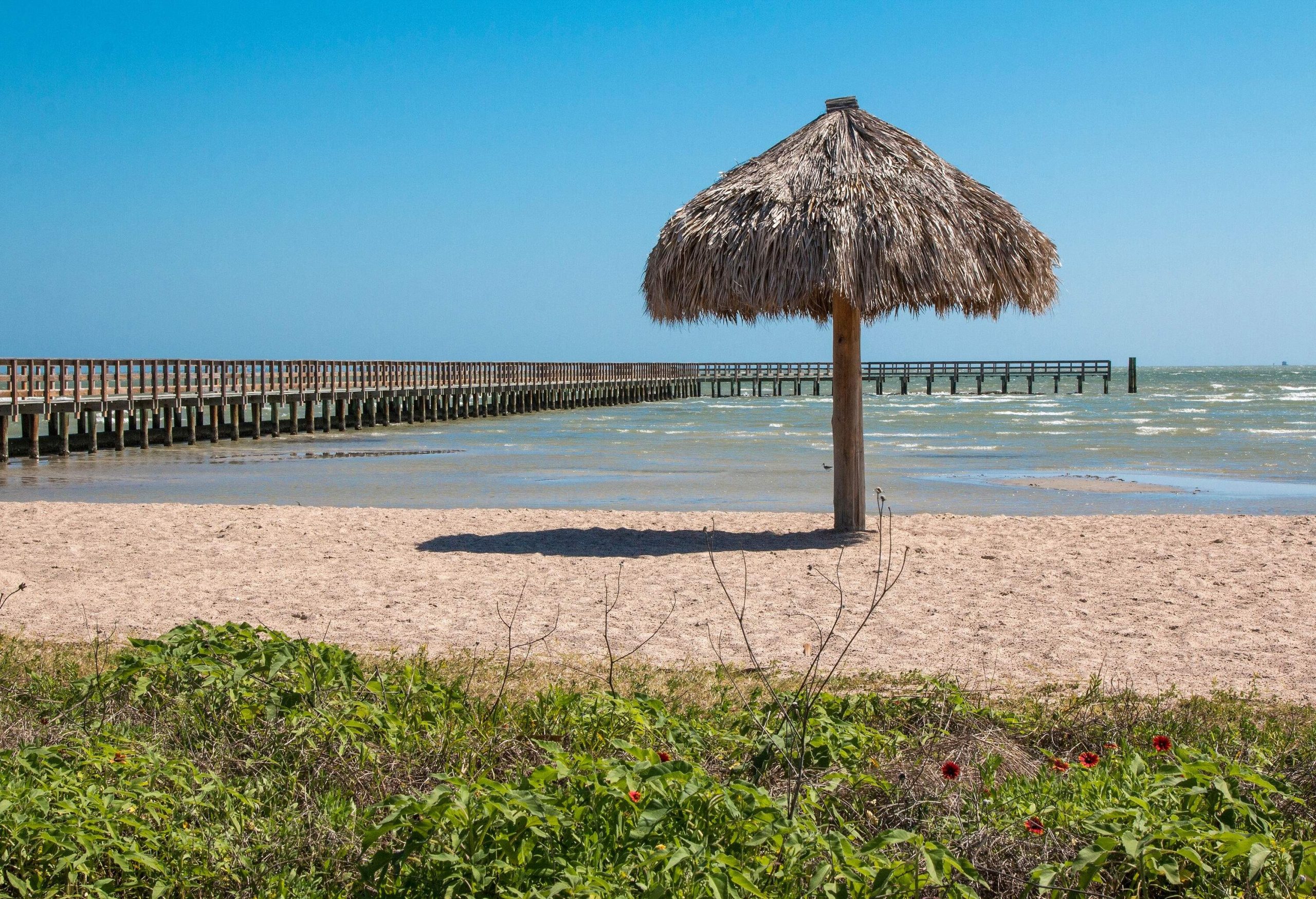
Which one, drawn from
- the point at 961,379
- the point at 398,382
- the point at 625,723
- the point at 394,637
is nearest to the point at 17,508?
the point at 394,637

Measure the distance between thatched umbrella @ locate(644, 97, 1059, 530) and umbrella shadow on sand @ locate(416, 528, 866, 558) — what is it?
703 mm

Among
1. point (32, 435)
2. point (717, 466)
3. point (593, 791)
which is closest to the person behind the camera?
point (593, 791)

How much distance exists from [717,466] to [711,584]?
47.7 ft

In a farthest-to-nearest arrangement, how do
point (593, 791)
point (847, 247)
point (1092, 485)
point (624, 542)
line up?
1. point (1092, 485)
2. point (624, 542)
3. point (847, 247)
4. point (593, 791)

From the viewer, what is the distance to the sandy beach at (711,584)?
6504 millimetres

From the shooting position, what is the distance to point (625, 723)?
4.17 metres

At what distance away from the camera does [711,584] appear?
8.69 m

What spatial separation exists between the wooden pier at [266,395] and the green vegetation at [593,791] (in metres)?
22.4

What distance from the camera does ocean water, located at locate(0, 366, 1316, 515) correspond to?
16.8 m

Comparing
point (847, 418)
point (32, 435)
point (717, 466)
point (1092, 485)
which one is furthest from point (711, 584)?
point (32, 435)

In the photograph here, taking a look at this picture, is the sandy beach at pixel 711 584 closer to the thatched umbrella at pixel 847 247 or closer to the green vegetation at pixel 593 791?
the green vegetation at pixel 593 791

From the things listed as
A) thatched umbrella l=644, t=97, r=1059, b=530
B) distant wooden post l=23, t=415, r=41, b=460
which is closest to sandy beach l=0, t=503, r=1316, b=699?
thatched umbrella l=644, t=97, r=1059, b=530

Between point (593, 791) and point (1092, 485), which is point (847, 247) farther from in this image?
point (1092, 485)

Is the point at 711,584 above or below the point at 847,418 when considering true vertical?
below
